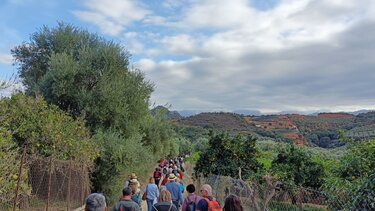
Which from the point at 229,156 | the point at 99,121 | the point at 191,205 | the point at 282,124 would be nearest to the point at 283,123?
the point at 282,124

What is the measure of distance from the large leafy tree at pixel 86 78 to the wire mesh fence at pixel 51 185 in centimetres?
440

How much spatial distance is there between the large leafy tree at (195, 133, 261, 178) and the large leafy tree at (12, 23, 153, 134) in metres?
4.00

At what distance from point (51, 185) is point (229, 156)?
29.6ft

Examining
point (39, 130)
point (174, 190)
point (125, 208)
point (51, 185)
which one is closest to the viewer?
point (125, 208)

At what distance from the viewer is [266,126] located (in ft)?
225

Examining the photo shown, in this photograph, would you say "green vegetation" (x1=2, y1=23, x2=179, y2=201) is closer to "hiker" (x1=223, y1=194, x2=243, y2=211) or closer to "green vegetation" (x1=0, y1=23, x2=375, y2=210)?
"green vegetation" (x1=0, y1=23, x2=375, y2=210)

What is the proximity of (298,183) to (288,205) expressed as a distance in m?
4.17

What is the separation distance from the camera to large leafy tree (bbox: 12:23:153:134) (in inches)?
Result: 691

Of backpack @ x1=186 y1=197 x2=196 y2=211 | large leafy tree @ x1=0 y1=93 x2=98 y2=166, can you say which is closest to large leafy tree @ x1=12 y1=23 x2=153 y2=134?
large leafy tree @ x1=0 y1=93 x2=98 y2=166

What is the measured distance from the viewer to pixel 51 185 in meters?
11.6

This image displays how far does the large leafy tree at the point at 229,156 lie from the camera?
17.8 meters

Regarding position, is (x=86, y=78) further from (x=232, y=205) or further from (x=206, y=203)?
(x=232, y=205)

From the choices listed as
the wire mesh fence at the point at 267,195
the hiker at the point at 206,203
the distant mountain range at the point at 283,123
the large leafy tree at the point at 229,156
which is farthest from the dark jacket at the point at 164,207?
the distant mountain range at the point at 283,123

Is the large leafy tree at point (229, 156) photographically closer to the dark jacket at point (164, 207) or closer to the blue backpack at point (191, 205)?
the blue backpack at point (191, 205)
